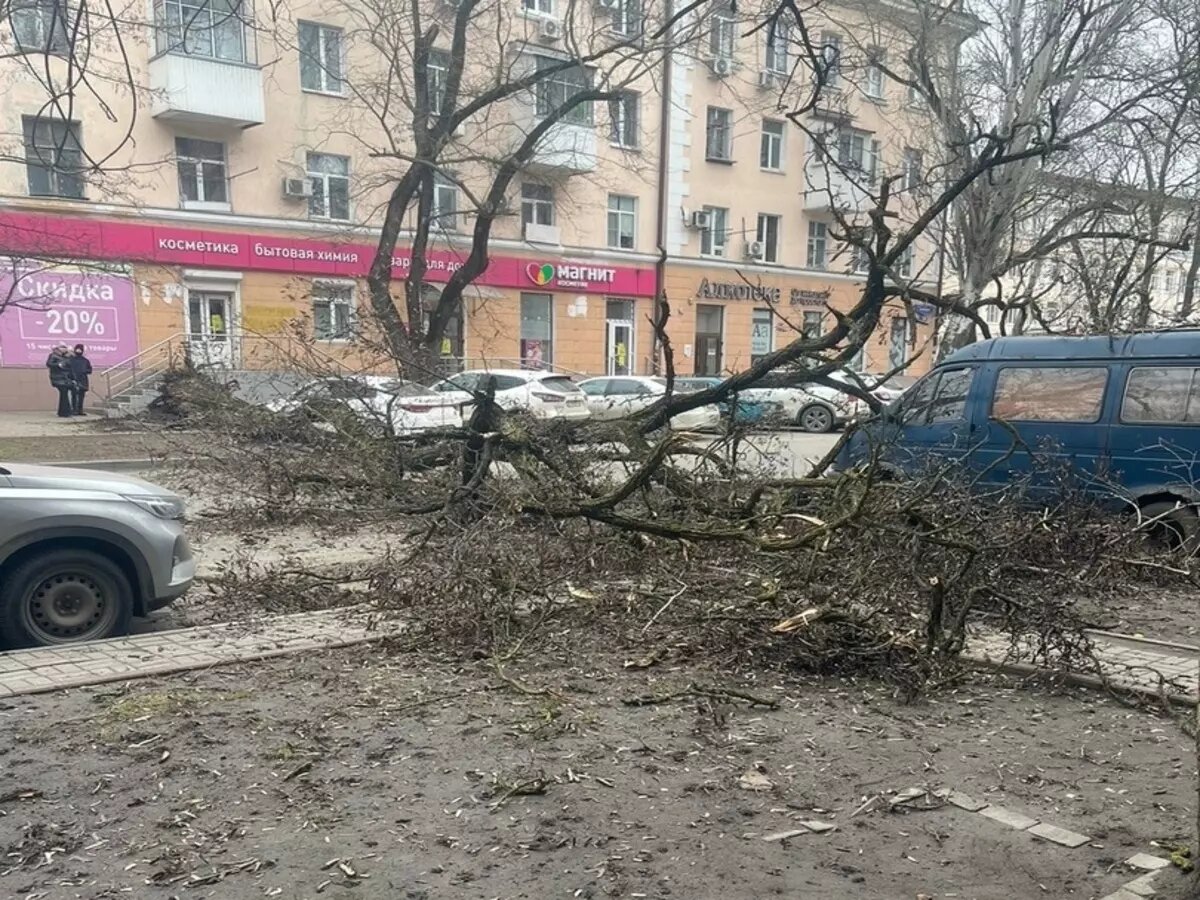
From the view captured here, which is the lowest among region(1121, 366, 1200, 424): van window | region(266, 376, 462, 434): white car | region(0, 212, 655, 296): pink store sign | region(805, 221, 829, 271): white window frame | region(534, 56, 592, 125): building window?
region(266, 376, 462, 434): white car

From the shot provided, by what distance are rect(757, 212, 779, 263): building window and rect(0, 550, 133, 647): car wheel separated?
29928 mm

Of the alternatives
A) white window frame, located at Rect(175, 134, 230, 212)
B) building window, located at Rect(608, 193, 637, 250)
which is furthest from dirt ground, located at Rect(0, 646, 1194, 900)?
building window, located at Rect(608, 193, 637, 250)

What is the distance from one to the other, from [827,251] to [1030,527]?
30.2 m

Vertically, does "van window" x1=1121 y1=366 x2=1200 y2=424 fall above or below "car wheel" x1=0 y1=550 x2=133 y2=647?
above

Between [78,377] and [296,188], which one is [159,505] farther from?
[296,188]

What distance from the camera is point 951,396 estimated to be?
9.59 m

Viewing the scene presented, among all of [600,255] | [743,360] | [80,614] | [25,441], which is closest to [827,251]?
[743,360]

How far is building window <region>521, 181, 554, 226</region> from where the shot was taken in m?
29.0

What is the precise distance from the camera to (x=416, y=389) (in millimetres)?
9516

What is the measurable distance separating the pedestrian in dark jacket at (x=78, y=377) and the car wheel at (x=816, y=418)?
16248mm

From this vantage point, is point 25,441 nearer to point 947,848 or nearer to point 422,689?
point 422,689

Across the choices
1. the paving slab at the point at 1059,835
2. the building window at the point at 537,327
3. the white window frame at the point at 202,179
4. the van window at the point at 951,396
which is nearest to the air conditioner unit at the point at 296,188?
the white window frame at the point at 202,179

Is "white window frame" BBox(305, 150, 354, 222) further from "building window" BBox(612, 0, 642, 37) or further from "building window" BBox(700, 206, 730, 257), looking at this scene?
"building window" BBox(700, 206, 730, 257)

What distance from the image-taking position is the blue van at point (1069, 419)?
788 centimetres
